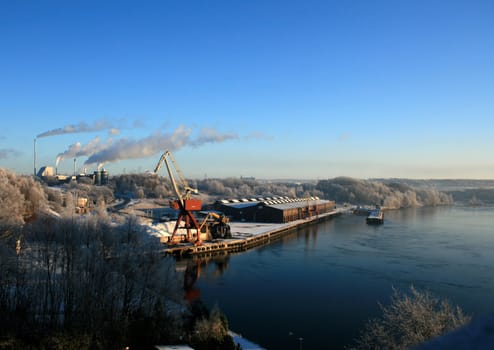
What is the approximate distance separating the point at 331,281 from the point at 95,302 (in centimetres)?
688

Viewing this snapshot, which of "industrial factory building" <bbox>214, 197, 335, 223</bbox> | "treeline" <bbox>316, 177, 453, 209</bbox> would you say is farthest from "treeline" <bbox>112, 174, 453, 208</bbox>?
"industrial factory building" <bbox>214, 197, 335, 223</bbox>

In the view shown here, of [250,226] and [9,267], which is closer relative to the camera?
[9,267]

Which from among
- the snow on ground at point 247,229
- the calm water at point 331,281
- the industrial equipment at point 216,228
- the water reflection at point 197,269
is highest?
the industrial equipment at point 216,228

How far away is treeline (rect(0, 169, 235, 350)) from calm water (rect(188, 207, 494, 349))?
1502mm

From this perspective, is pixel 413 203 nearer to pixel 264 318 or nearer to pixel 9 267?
pixel 264 318

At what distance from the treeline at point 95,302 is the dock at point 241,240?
24.6 feet

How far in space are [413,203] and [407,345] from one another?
43.1 m

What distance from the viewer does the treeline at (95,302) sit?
18.4 ft

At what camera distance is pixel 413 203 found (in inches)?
1788

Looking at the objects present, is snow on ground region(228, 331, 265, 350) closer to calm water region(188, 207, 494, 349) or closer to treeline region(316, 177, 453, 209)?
calm water region(188, 207, 494, 349)

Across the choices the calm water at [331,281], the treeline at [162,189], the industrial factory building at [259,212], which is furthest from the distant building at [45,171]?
the calm water at [331,281]

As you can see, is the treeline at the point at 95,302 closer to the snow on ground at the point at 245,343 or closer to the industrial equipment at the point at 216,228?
the snow on ground at the point at 245,343

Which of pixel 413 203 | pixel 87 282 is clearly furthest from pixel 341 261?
pixel 413 203

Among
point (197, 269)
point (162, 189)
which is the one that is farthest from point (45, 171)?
point (197, 269)
